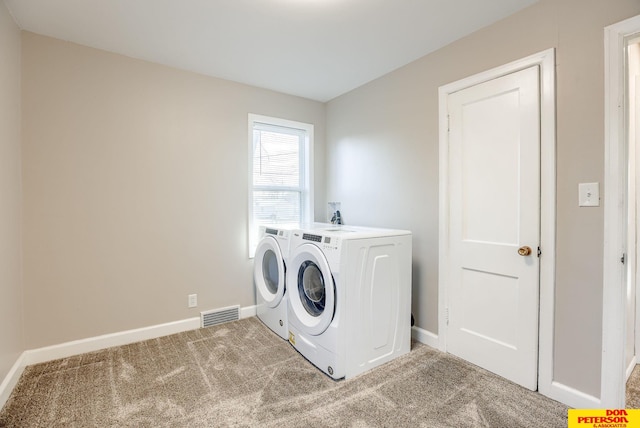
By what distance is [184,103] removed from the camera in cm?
274

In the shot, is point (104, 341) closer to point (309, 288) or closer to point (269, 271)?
point (269, 271)

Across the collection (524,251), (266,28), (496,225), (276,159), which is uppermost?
(266,28)

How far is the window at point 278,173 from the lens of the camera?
124 inches

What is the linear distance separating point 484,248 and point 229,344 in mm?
2098

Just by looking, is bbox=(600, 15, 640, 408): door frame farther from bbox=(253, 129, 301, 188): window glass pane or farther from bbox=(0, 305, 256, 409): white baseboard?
→ bbox=(0, 305, 256, 409): white baseboard

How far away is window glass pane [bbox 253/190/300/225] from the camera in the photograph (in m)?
3.23

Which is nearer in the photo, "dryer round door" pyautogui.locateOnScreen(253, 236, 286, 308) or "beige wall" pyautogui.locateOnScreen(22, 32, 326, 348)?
"beige wall" pyautogui.locateOnScreen(22, 32, 326, 348)

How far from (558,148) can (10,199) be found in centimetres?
335

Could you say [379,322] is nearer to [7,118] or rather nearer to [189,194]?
[189,194]

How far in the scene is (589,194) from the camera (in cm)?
161

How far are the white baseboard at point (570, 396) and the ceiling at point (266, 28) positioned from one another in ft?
7.46

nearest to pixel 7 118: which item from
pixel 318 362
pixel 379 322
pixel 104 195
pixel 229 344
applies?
pixel 104 195

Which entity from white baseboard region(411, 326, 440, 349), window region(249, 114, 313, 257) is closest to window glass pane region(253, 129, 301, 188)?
window region(249, 114, 313, 257)

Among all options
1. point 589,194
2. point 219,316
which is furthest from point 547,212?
point 219,316
